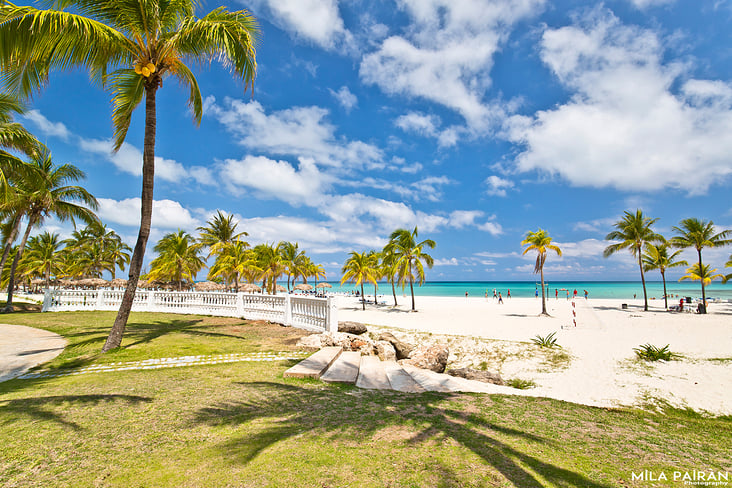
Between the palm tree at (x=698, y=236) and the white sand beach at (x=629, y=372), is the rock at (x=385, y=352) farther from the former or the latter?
the palm tree at (x=698, y=236)

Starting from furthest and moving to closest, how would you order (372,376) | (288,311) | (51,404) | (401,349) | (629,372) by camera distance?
(288,311) → (401,349) → (629,372) → (372,376) → (51,404)

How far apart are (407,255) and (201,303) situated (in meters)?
18.3

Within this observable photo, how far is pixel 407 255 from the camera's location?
30031 mm

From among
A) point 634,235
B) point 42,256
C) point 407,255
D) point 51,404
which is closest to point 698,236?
point 634,235

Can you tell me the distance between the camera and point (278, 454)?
2.94 m

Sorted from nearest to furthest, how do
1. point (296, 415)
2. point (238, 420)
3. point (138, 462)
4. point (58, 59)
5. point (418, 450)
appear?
point (138, 462) → point (418, 450) → point (238, 420) → point (296, 415) → point (58, 59)

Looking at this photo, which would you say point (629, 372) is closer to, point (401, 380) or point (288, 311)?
point (401, 380)

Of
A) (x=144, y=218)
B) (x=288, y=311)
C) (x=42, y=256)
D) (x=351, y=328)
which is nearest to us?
(x=144, y=218)

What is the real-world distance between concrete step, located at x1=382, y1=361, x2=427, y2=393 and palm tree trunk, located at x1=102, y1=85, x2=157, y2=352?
21.9 feet

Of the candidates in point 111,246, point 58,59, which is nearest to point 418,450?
point 58,59

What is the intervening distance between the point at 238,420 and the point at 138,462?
3.67 ft

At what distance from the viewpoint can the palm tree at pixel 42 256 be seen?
43.9m

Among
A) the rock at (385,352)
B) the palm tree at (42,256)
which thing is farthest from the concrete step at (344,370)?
the palm tree at (42,256)

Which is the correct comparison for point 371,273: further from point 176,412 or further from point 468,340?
point 176,412
